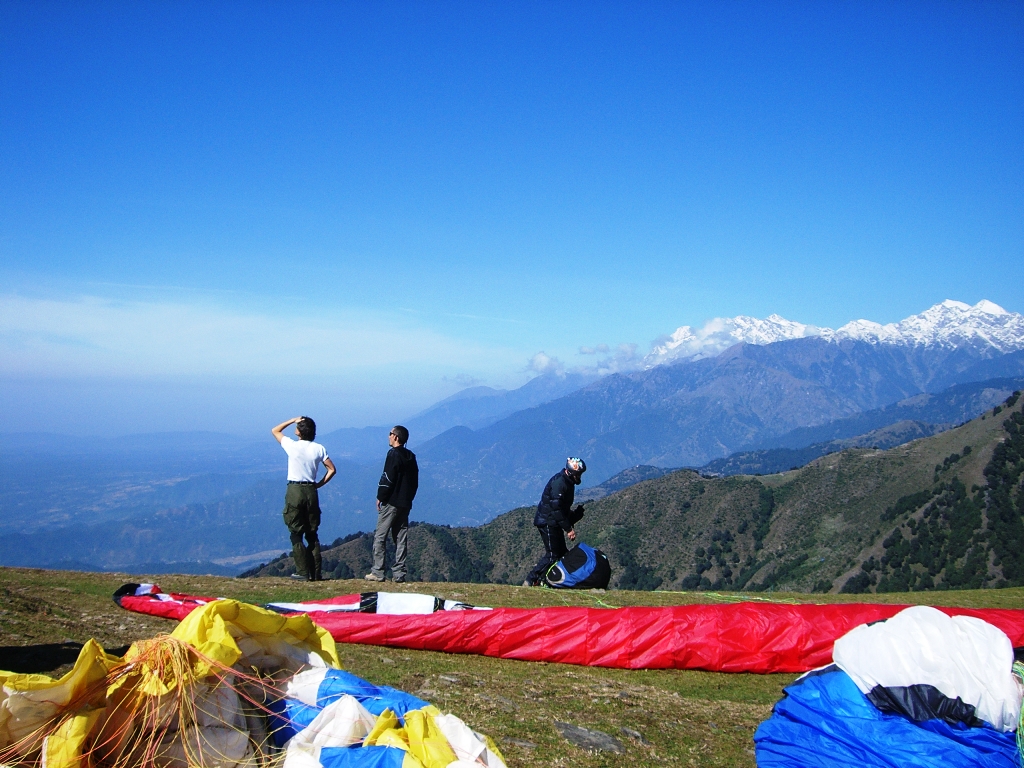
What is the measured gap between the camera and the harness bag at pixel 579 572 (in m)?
13.7

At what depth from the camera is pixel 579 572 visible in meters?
13.8

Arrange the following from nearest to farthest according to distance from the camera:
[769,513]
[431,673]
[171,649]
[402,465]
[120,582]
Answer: [171,649] → [431,673] → [120,582] → [402,465] → [769,513]

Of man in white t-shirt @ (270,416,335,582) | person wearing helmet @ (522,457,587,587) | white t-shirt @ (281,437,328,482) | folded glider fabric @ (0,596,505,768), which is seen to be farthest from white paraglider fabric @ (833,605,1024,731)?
white t-shirt @ (281,437,328,482)

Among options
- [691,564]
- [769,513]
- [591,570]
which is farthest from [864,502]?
[591,570]

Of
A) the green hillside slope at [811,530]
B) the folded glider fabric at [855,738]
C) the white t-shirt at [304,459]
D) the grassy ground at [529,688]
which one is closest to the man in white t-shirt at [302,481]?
the white t-shirt at [304,459]

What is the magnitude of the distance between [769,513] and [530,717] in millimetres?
114669

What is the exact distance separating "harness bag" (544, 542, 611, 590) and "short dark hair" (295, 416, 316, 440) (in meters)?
5.65

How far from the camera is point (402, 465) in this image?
13398mm

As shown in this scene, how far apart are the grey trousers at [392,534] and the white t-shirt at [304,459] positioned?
5.15ft

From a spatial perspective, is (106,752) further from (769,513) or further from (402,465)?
(769,513)

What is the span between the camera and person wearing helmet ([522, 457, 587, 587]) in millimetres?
14117

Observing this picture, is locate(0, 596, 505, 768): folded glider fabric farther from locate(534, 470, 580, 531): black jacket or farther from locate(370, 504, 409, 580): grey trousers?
locate(534, 470, 580, 531): black jacket

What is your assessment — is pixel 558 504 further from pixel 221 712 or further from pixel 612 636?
pixel 221 712

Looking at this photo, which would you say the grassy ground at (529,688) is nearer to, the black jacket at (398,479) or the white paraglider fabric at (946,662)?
the white paraglider fabric at (946,662)
